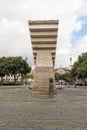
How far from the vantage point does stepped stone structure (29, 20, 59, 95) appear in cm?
3475

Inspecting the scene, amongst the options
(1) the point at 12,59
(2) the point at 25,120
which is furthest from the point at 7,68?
(2) the point at 25,120

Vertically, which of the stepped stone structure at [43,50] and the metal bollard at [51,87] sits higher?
the stepped stone structure at [43,50]

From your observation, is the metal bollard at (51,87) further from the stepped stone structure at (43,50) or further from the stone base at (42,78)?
the stepped stone structure at (43,50)

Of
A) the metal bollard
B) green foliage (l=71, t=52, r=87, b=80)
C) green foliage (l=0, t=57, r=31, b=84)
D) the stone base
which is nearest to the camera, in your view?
the metal bollard

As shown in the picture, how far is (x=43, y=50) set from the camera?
35719 mm

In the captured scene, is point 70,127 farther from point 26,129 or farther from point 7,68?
point 7,68

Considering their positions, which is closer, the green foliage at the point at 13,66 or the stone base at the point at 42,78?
the stone base at the point at 42,78

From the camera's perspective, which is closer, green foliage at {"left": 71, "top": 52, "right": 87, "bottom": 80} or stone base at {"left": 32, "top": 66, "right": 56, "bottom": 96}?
stone base at {"left": 32, "top": 66, "right": 56, "bottom": 96}

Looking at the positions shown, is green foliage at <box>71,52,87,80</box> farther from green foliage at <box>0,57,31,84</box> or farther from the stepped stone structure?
the stepped stone structure

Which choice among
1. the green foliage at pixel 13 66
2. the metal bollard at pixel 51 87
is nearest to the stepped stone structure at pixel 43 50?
the metal bollard at pixel 51 87

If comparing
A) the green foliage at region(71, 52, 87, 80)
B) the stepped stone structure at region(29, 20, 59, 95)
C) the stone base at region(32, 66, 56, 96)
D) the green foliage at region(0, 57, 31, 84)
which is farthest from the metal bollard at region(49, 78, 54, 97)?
the green foliage at region(0, 57, 31, 84)

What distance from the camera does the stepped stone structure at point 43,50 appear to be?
114 ft

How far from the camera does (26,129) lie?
1044 centimetres

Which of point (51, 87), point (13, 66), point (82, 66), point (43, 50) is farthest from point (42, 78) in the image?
point (13, 66)
